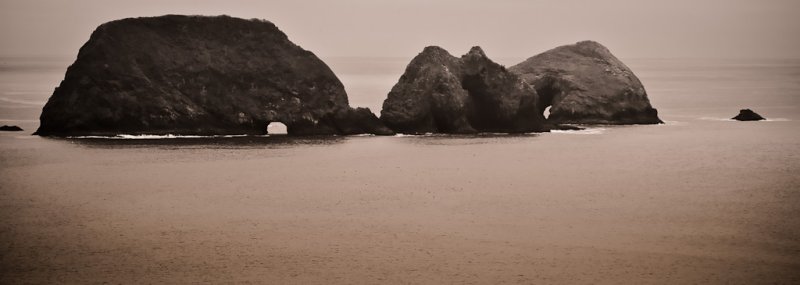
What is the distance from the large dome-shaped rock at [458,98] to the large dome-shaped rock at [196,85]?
205cm

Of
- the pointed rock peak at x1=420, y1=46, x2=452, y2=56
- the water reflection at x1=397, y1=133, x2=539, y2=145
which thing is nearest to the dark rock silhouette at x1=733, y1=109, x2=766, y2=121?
the water reflection at x1=397, y1=133, x2=539, y2=145

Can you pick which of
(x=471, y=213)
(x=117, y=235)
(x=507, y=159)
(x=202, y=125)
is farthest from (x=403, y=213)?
(x=202, y=125)

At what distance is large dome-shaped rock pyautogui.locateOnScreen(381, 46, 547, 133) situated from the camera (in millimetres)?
52562

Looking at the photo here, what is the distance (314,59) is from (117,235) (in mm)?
31714

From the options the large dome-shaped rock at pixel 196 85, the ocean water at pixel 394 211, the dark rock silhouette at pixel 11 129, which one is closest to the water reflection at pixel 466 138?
the ocean water at pixel 394 211

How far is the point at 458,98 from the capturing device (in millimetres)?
52750

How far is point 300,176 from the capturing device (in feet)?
112

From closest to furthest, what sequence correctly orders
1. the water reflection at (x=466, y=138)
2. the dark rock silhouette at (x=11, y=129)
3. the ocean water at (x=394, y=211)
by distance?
the ocean water at (x=394, y=211)
the water reflection at (x=466, y=138)
the dark rock silhouette at (x=11, y=129)

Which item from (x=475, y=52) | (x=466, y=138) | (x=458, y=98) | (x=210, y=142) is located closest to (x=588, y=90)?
(x=475, y=52)

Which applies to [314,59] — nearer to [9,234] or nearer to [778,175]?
[778,175]

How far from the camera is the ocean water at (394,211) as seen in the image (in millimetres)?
18625

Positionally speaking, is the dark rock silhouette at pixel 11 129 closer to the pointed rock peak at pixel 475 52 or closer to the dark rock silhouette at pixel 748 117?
the pointed rock peak at pixel 475 52

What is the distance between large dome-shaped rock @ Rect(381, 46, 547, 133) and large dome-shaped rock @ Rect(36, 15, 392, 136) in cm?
205

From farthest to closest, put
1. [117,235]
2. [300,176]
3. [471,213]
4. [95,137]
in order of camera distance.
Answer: [95,137], [300,176], [471,213], [117,235]
